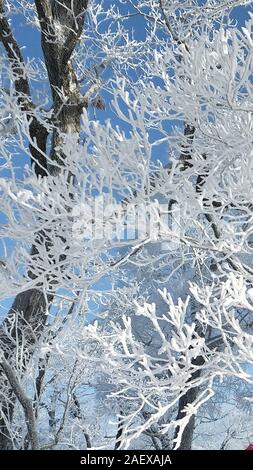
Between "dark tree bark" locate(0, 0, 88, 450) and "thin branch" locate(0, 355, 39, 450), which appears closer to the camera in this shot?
"thin branch" locate(0, 355, 39, 450)

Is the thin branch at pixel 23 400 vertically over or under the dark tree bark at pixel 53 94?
under

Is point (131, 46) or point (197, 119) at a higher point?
point (131, 46)

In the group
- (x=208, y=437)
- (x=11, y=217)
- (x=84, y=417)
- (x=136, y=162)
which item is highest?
(x=136, y=162)

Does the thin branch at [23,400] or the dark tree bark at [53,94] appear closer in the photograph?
the thin branch at [23,400]

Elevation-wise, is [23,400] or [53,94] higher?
[53,94]

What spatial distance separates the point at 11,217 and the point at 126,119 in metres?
1.06

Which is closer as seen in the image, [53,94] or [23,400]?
[23,400]

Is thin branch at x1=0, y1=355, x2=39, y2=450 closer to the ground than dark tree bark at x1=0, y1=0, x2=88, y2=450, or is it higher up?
closer to the ground

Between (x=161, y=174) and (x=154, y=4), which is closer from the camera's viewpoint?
(x=161, y=174)
